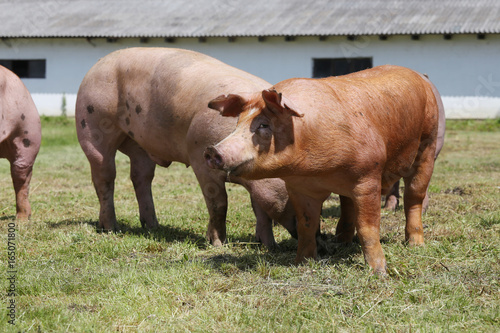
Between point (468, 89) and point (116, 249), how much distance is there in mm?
16759

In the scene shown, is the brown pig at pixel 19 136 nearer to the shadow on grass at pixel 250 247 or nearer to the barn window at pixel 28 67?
the shadow on grass at pixel 250 247

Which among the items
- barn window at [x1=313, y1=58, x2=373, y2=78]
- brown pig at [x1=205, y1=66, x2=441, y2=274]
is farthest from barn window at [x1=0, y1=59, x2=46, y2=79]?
brown pig at [x1=205, y1=66, x2=441, y2=274]

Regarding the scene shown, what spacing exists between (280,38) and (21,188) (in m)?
14.8

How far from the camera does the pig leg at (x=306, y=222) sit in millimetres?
4219

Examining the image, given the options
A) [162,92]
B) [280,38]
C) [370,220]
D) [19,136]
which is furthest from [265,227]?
[280,38]

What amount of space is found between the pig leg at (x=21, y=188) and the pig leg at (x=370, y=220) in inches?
161

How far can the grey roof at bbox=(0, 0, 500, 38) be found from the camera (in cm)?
1886

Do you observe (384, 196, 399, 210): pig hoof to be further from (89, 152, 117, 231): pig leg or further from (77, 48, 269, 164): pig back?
(89, 152, 117, 231): pig leg

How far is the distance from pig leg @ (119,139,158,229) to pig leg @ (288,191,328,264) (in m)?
2.10

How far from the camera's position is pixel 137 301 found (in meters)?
3.52

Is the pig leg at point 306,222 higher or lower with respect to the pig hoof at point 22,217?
higher

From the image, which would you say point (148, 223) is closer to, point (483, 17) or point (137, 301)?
point (137, 301)

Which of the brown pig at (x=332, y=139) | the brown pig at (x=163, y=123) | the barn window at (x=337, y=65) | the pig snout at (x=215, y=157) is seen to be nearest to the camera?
the pig snout at (x=215, y=157)

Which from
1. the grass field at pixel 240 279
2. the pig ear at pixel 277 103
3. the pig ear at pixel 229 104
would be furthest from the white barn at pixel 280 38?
the pig ear at pixel 277 103
